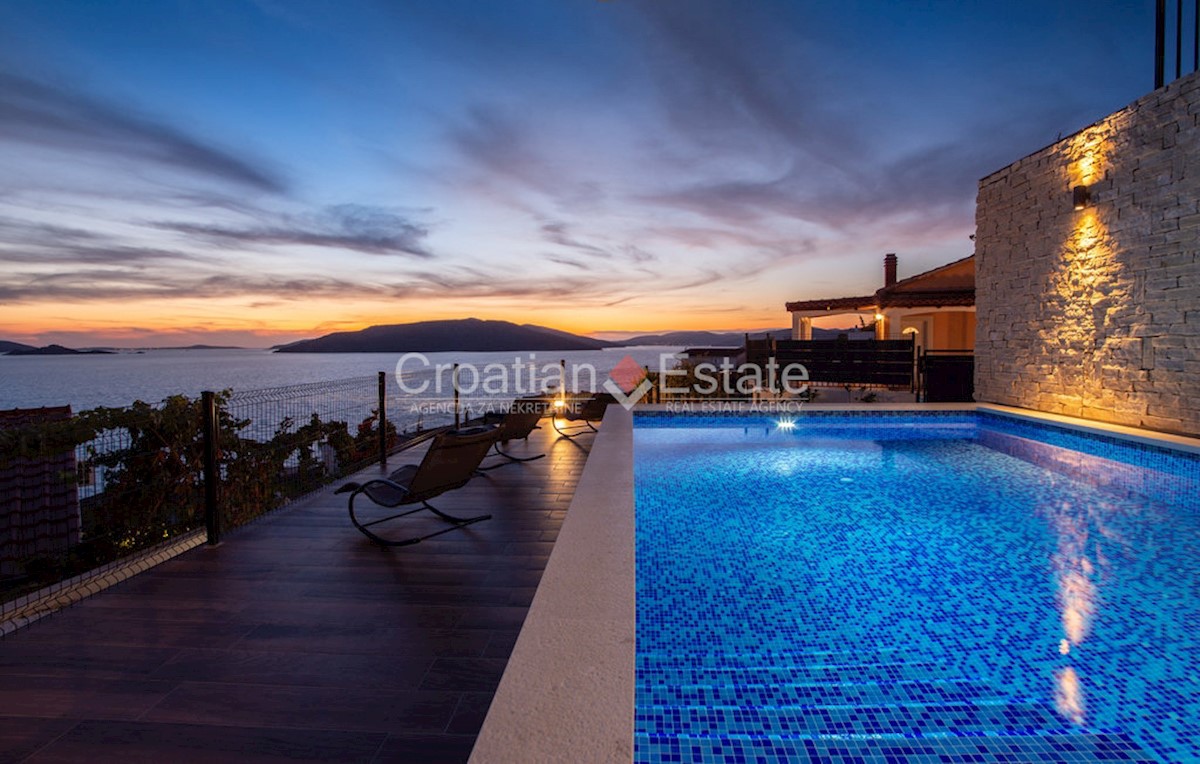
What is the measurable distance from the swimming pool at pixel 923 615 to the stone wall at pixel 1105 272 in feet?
4.54

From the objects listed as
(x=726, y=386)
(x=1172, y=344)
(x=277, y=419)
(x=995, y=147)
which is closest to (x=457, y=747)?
(x=277, y=419)

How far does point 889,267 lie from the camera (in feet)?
52.7

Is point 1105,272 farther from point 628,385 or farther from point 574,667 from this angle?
point 574,667

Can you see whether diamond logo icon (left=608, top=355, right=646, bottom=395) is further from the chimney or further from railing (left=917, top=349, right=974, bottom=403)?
the chimney

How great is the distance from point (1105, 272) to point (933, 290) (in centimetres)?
800

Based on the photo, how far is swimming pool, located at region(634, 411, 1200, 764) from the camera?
1.98 metres

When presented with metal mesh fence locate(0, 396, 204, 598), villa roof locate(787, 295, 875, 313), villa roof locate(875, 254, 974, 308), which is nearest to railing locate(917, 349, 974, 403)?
villa roof locate(875, 254, 974, 308)

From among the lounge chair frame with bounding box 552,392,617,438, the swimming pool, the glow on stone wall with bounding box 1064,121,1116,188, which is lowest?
the swimming pool

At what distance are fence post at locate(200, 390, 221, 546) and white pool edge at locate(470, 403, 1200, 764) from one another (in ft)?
7.30

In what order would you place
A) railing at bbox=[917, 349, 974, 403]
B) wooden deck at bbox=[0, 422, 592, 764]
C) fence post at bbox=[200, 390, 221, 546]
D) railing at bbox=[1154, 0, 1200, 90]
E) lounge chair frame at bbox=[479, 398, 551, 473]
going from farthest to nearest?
railing at bbox=[917, 349, 974, 403] < railing at bbox=[1154, 0, 1200, 90] < lounge chair frame at bbox=[479, 398, 551, 473] < fence post at bbox=[200, 390, 221, 546] < wooden deck at bbox=[0, 422, 592, 764]

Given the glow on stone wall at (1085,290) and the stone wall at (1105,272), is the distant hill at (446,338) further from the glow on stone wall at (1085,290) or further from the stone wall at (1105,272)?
the glow on stone wall at (1085,290)

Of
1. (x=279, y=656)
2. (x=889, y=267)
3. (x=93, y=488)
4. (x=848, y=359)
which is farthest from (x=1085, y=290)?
(x=93, y=488)

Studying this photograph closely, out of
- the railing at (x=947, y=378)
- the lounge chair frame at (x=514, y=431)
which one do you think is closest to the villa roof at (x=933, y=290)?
the railing at (x=947, y=378)

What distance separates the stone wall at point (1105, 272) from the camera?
607cm
